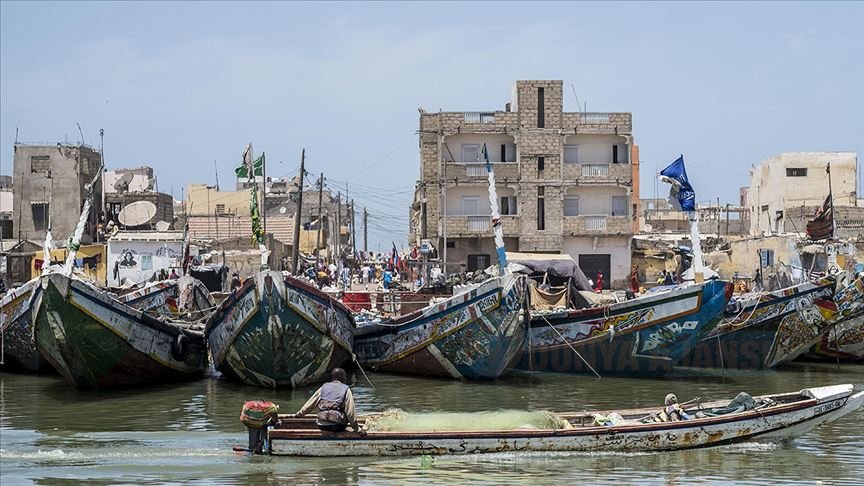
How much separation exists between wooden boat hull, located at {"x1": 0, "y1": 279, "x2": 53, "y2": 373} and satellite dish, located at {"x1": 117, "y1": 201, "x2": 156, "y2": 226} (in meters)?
24.5

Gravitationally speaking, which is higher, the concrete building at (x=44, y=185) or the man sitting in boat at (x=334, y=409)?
the concrete building at (x=44, y=185)

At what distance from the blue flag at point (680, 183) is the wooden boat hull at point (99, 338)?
1076cm

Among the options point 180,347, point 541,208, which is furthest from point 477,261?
point 180,347

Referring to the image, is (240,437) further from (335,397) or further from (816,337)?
(816,337)

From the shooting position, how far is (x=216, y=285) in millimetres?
35219

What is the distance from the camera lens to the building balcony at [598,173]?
46.5 meters

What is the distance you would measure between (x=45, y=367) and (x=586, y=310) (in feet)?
40.8

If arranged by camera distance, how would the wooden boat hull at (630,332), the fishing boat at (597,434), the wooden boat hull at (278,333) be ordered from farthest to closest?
the wooden boat hull at (630,332) → the wooden boat hull at (278,333) → the fishing boat at (597,434)

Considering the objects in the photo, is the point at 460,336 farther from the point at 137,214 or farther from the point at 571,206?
the point at 137,214

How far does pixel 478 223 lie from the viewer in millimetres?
46094

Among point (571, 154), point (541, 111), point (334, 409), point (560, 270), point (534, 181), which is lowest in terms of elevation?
point (334, 409)

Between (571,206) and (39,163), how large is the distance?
23957 millimetres

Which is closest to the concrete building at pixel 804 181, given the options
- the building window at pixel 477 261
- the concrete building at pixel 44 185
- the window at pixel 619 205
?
the window at pixel 619 205

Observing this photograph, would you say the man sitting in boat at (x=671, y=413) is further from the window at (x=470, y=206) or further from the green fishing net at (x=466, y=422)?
the window at (x=470, y=206)
